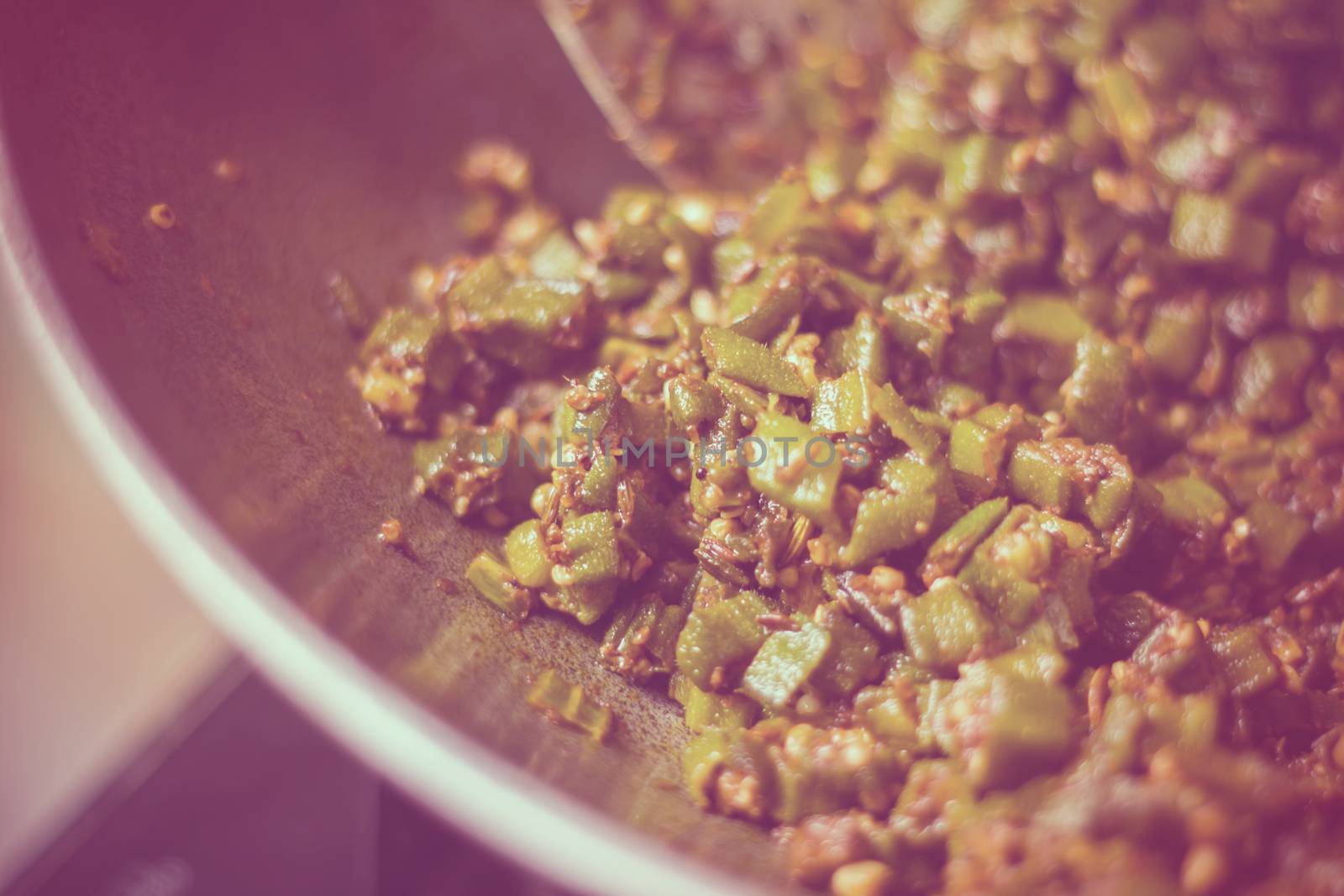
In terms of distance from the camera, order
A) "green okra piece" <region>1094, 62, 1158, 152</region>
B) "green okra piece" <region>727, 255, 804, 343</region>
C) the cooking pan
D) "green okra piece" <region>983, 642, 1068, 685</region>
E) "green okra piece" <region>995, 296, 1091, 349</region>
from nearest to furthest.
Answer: the cooking pan → "green okra piece" <region>983, 642, 1068, 685</region> → "green okra piece" <region>727, 255, 804, 343</region> → "green okra piece" <region>995, 296, 1091, 349</region> → "green okra piece" <region>1094, 62, 1158, 152</region>

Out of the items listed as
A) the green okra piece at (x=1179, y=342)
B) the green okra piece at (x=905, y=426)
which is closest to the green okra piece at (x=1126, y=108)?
the green okra piece at (x=1179, y=342)

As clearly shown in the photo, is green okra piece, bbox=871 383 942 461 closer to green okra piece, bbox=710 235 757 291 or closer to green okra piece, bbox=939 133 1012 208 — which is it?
green okra piece, bbox=710 235 757 291

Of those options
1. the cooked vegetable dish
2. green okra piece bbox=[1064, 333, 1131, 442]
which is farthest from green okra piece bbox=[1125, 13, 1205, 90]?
green okra piece bbox=[1064, 333, 1131, 442]

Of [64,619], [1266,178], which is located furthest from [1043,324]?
[64,619]

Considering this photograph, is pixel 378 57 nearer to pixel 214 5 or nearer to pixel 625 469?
pixel 214 5

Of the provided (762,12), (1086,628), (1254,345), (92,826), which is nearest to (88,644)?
(92,826)

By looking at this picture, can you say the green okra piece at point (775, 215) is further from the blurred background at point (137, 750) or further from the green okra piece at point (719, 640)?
the blurred background at point (137, 750)

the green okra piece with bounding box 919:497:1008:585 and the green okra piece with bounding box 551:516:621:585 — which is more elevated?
the green okra piece with bounding box 551:516:621:585
